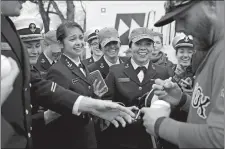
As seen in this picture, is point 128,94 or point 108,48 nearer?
point 128,94

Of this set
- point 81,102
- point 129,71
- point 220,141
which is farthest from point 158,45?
point 220,141

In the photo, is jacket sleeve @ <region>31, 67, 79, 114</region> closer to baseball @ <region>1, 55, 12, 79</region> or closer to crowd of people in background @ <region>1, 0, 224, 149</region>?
crowd of people in background @ <region>1, 0, 224, 149</region>

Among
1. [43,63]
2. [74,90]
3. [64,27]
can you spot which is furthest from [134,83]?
[43,63]

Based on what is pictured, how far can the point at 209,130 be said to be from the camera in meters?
2.16

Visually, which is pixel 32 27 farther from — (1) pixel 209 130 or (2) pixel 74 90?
(1) pixel 209 130

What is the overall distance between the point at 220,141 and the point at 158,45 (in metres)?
5.42

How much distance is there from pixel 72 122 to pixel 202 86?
2.16 metres

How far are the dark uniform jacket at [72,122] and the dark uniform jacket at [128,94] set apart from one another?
43cm

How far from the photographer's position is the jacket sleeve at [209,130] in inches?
84.4

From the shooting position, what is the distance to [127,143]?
483 centimetres

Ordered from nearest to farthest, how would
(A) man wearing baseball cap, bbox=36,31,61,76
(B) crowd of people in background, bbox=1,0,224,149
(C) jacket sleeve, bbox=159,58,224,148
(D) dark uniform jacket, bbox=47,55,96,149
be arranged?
1. (C) jacket sleeve, bbox=159,58,224,148
2. (B) crowd of people in background, bbox=1,0,224,149
3. (D) dark uniform jacket, bbox=47,55,96,149
4. (A) man wearing baseball cap, bbox=36,31,61,76

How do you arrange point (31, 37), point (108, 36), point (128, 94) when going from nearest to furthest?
point (31, 37)
point (128, 94)
point (108, 36)

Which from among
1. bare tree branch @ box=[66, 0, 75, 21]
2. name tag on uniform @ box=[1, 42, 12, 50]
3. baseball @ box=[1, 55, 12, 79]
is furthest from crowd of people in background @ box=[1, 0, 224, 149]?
bare tree branch @ box=[66, 0, 75, 21]

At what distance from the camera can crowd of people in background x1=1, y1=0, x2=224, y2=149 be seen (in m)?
2.36
